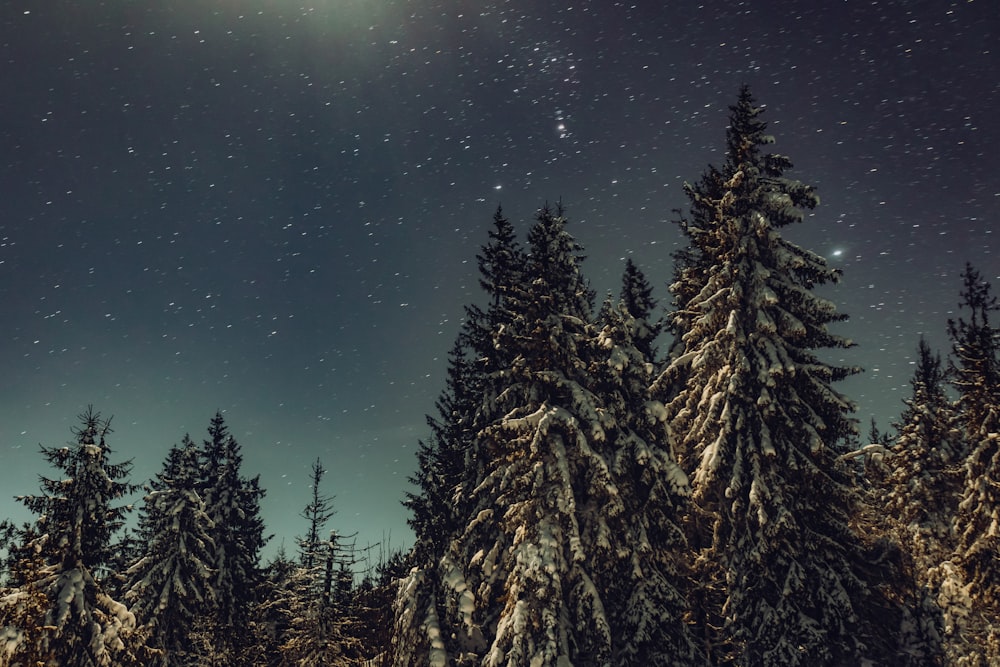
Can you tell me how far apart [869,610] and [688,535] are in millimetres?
5138

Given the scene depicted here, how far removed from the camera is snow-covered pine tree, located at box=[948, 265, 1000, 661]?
2116 cm

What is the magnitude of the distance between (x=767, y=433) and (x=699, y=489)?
2.36 metres

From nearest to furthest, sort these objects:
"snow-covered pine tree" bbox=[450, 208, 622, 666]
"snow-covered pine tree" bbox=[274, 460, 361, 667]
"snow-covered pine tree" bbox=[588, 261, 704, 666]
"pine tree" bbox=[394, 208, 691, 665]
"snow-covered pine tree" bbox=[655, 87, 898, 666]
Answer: "snow-covered pine tree" bbox=[655, 87, 898, 666] → "snow-covered pine tree" bbox=[450, 208, 622, 666] → "pine tree" bbox=[394, 208, 691, 665] → "snow-covered pine tree" bbox=[588, 261, 704, 666] → "snow-covered pine tree" bbox=[274, 460, 361, 667]

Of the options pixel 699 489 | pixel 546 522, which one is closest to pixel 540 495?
pixel 546 522

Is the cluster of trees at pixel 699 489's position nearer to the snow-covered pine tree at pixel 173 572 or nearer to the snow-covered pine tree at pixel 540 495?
the snow-covered pine tree at pixel 540 495

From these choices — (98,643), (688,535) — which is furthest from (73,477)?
(688,535)

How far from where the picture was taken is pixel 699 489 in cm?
1681

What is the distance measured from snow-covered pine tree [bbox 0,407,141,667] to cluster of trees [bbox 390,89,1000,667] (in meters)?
8.87

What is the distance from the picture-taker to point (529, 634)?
15484 millimetres

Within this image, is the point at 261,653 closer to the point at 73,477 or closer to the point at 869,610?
the point at 73,477

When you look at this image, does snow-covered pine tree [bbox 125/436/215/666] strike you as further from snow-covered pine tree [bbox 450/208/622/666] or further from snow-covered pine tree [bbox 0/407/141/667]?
snow-covered pine tree [bbox 450/208/622/666]

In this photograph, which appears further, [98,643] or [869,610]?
[98,643]

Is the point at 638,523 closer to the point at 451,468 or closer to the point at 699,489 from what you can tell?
the point at 699,489

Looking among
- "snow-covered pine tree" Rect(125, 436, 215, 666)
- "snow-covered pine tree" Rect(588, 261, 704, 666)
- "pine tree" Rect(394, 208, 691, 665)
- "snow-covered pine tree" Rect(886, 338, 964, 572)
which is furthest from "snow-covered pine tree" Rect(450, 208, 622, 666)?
"snow-covered pine tree" Rect(886, 338, 964, 572)
